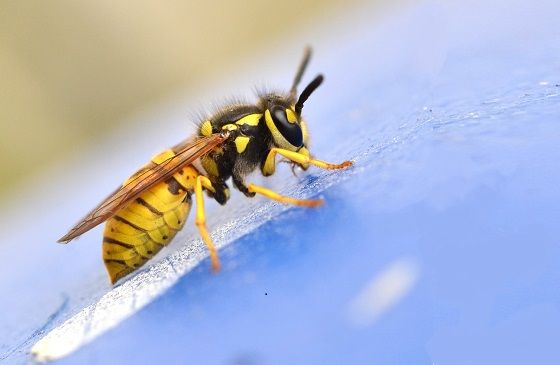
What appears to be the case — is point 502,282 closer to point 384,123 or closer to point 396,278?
point 396,278

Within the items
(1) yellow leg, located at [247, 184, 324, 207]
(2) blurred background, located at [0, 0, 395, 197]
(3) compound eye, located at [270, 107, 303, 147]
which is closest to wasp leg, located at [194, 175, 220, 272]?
(1) yellow leg, located at [247, 184, 324, 207]

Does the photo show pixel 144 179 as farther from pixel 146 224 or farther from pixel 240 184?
pixel 240 184

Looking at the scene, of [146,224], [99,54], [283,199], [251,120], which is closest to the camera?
[283,199]

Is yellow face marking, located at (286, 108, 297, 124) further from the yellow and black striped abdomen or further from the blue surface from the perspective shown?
the blue surface

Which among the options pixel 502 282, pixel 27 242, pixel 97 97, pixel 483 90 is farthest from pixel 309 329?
pixel 97 97

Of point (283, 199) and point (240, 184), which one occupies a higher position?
point (283, 199)

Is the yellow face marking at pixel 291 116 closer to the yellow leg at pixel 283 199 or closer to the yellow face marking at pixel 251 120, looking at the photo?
the yellow face marking at pixel 251 120

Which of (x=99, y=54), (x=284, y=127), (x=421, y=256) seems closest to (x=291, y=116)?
(x=284, y=127)
